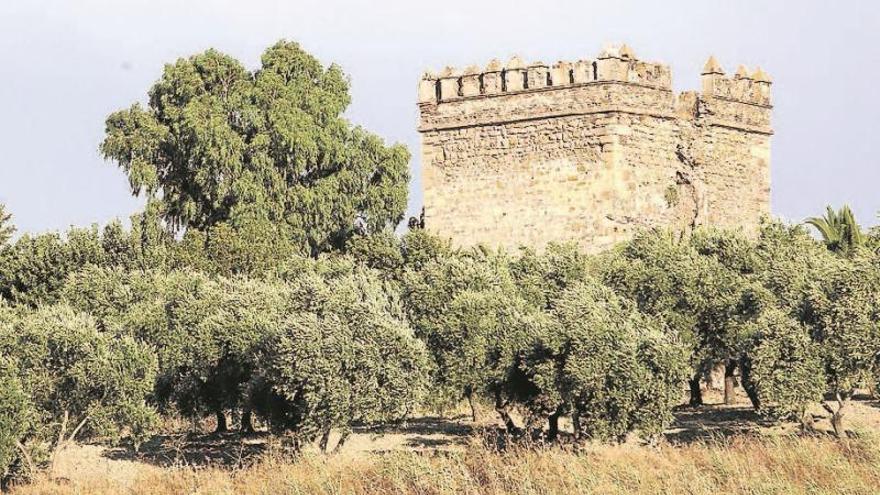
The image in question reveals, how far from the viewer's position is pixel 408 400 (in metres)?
38.8

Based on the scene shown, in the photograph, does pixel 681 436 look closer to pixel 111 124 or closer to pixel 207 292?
pixel 207 292

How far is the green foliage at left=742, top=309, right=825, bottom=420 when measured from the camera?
38.5 m

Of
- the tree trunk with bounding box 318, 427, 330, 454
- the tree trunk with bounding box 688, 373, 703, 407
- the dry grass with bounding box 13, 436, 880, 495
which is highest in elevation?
the tree trunk with bounding box 688, 373, 703, 407

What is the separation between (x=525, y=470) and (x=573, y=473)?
0.84 metres

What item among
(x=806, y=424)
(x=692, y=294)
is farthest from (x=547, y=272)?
(x=806, y=424)

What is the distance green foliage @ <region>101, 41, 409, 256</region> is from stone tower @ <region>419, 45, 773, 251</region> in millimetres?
5609

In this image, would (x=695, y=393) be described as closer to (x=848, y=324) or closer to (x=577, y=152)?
(x=577, y=152)

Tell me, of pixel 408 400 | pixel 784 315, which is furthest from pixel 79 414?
pixel 784 315

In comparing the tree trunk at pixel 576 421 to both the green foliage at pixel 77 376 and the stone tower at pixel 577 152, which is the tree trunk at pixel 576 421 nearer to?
the green foliage at pixel 77 376

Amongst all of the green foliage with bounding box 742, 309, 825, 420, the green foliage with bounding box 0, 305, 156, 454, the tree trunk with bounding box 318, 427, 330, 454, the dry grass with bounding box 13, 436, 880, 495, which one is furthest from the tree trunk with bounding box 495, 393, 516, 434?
the green foliage with bounding box 0, 305, 156, 454

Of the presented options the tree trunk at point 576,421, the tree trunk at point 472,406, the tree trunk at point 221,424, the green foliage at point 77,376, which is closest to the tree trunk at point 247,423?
the tree trunk at point 221,424

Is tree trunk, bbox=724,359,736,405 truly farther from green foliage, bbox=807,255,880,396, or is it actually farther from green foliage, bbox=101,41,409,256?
green foliage, bbox=101,41,409,256

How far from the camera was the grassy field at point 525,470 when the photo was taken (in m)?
31.4

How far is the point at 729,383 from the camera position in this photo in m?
46.2
